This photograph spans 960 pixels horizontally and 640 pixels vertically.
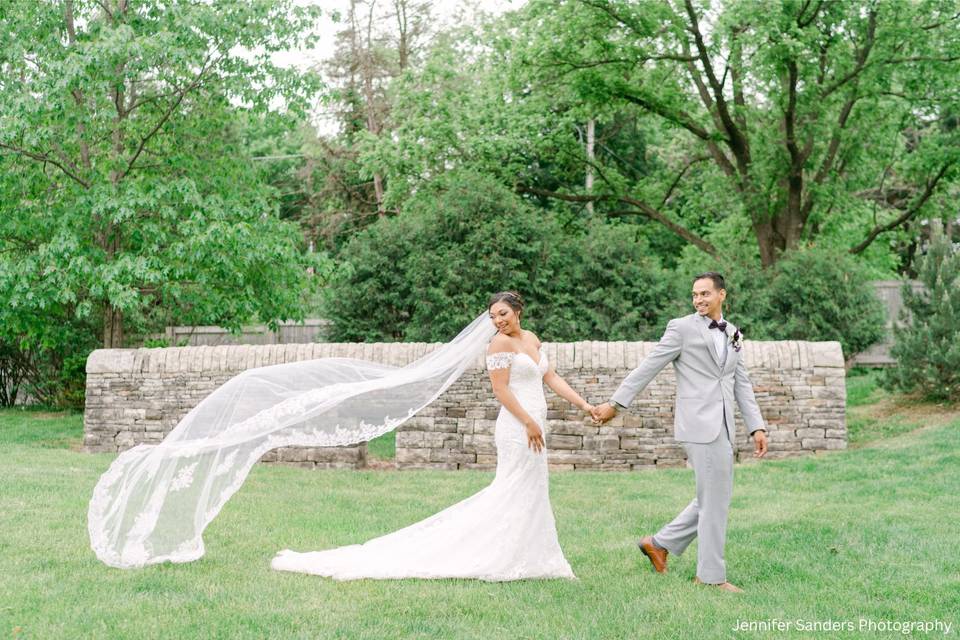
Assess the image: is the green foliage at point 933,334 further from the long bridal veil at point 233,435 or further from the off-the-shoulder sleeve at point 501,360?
the off-the-shoulder sleeve at point 501,360

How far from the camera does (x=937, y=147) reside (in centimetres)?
1802

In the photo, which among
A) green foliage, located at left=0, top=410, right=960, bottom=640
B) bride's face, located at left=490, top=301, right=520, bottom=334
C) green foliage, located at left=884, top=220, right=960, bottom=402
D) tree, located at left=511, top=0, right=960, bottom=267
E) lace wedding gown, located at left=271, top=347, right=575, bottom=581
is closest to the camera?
green foliage, located at left=0, top=410, right=960, bottom=640

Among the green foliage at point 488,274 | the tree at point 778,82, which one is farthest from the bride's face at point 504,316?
the tree at point 778,82

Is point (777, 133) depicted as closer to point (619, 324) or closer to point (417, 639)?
point (619, 324)

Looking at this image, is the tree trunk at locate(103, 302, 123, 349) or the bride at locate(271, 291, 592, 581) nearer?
the bride at locate(271, 291, 592, 581)

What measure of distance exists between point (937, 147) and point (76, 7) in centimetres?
1514

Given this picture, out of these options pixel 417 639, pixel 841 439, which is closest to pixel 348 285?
pixel 841 439

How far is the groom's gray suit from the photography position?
6.12 meters

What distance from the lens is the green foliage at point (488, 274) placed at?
17.0m

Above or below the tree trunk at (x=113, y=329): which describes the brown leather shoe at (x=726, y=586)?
below

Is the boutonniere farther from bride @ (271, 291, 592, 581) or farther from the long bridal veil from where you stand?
the long bridal veil

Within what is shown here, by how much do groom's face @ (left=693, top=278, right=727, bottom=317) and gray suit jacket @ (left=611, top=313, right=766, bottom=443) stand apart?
8 centimetres

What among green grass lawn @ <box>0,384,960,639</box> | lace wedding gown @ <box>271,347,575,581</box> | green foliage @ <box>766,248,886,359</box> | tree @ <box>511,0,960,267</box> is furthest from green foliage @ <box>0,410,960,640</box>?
tree @ <box>511,0,960,267</box>

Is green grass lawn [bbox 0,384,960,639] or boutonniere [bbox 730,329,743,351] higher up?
boutonniere [bbox 730,329,743,351]
